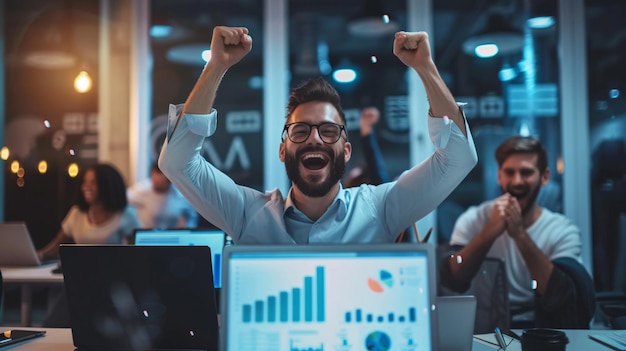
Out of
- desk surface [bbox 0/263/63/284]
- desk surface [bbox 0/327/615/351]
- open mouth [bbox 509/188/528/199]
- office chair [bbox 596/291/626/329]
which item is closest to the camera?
desk surface [bbox 0/327/615/351]

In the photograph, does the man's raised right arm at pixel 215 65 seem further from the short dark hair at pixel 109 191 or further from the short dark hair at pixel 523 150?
the short dark hair at pixel 109 191

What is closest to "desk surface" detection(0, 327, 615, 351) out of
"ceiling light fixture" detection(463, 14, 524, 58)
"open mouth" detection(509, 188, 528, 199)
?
"open mouth" detection(509, 188, 528, 199)

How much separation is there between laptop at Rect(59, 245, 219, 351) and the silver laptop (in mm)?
2022

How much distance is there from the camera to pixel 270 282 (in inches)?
44.2

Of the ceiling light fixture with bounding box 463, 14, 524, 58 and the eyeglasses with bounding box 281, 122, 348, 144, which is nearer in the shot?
the eyeglasses with bounding box 281, 122, 348, 144

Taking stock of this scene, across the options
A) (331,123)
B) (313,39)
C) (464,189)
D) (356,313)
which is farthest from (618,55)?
(356,313)

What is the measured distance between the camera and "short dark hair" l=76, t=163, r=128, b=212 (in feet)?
12.3

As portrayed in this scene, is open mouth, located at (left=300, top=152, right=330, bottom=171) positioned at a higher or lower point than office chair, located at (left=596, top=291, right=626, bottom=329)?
higher

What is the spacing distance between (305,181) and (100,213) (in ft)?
8.14

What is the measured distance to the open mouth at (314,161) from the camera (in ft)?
5.75

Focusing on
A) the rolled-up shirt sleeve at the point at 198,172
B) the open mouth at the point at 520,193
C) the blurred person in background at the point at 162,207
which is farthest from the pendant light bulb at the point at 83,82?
the open mouth at the point at 520,193

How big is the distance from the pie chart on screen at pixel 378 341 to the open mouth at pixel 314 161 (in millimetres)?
752

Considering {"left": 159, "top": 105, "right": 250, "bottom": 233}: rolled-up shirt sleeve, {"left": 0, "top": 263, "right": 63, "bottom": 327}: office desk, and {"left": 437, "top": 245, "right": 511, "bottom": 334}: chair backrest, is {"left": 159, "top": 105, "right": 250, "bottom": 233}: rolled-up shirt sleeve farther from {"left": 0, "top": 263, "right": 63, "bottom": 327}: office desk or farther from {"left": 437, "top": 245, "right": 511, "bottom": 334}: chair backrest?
{"left": 0, "top": 263, "right": 63, "bottom": 327}: office desk

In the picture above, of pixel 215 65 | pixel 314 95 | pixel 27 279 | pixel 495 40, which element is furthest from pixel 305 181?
pixel 495 40
